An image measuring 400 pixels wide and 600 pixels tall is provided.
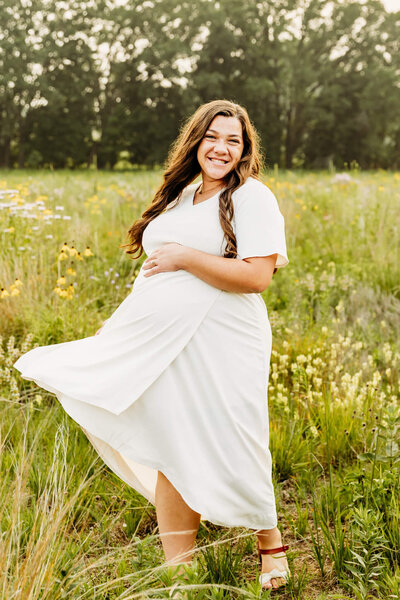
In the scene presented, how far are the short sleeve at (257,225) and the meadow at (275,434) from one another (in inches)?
26.2

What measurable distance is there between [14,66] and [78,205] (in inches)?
1066

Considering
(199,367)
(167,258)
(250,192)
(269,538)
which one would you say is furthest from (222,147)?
(269,538)

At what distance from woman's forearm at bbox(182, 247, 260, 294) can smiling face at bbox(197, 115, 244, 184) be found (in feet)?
1.16

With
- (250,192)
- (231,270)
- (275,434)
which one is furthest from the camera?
(275,434)

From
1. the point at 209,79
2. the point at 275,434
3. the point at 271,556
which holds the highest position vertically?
the point at 209,79

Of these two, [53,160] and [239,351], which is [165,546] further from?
[53,160]

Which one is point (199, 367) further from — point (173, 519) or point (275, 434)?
point (275, 434)

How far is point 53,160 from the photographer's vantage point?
111 ft

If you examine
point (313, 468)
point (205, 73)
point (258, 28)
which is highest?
point (258, 28)

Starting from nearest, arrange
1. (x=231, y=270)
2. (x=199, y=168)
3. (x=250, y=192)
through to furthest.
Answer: (x=231, y=270) < (x=250, y=192) < (x=199, y=168)

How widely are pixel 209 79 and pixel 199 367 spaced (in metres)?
33.8

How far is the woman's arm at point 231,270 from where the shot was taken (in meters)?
2.08

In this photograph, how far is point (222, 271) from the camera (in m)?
2.08

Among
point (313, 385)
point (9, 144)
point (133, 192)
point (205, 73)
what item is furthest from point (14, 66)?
point (313, 385)
